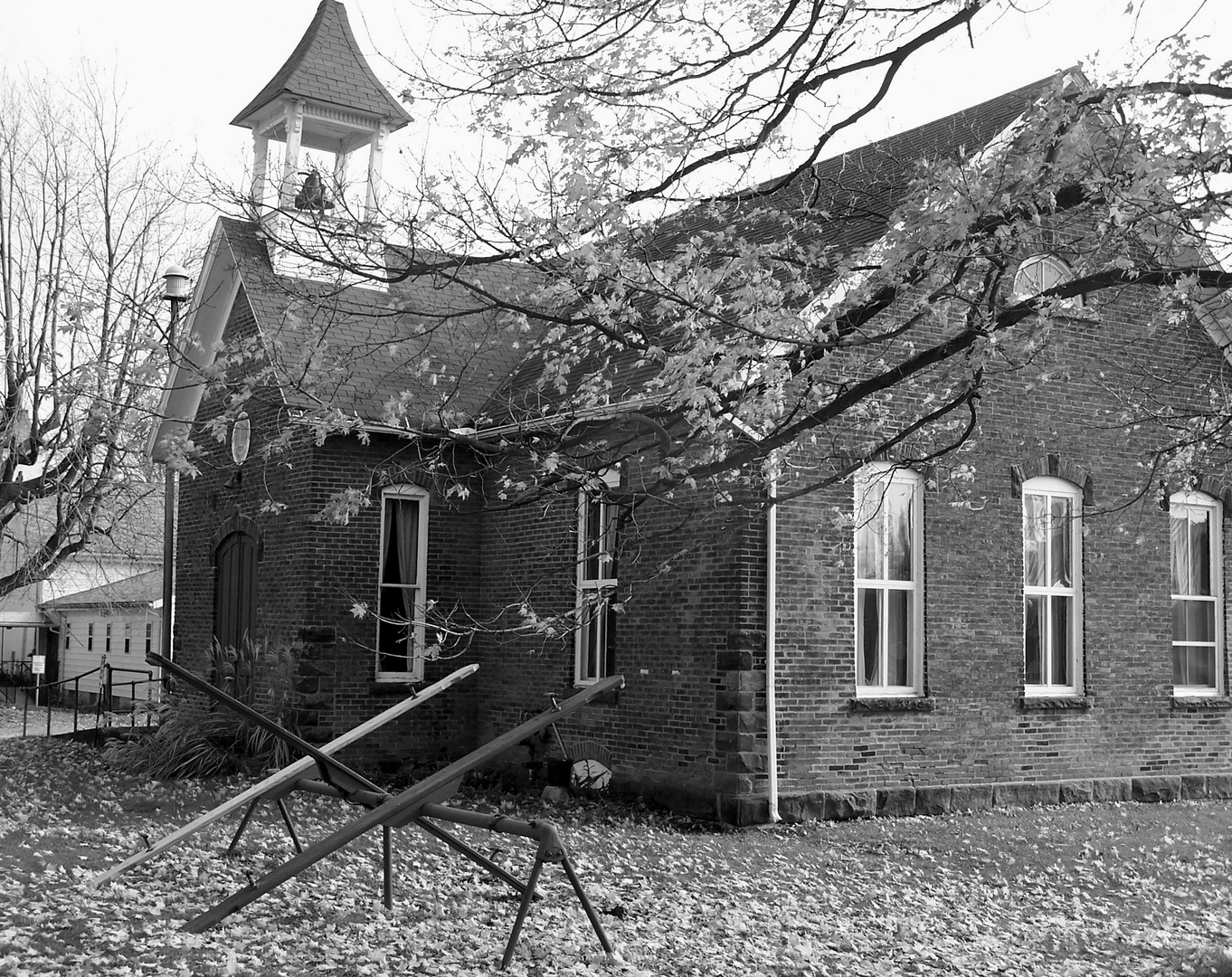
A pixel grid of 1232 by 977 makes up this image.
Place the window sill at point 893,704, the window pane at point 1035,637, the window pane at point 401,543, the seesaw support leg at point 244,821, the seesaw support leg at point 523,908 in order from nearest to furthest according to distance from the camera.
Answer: the seesaw support leg at point 523,908, the seesaw support leg at point 244,821, the window sill at point 893,704, the window pane at point 1035,637, the window pane at point 401,543

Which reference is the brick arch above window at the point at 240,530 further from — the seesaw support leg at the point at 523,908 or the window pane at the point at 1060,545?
the seesaw support leg at the point at 523,908

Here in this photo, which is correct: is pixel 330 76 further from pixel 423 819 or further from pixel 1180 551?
pixel 423 819

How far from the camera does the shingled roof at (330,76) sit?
Result: 62.7 feet

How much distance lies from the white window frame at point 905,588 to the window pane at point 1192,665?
398 cm

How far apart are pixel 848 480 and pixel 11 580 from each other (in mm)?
17076

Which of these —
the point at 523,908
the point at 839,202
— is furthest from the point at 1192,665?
the point at 523,908

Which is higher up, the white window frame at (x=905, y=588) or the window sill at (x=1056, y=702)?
the white window frame at (x=905, y=588)

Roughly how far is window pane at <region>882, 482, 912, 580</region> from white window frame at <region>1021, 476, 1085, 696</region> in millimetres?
1517

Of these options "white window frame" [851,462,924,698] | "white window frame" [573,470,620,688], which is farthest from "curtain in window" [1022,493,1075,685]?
"white window frame" [573,470,620,688]

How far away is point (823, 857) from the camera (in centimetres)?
1108

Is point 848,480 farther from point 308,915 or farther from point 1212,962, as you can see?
point 308,915

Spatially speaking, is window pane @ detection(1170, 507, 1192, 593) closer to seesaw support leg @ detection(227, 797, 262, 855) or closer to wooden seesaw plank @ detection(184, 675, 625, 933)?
wooden seesaw plank @ detection(184, 675, 625, 933)

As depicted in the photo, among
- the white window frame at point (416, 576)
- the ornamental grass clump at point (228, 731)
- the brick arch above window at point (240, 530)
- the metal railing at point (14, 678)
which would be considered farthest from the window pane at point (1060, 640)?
the metal railing at point (14, 678)

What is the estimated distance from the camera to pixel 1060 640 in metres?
14.8
